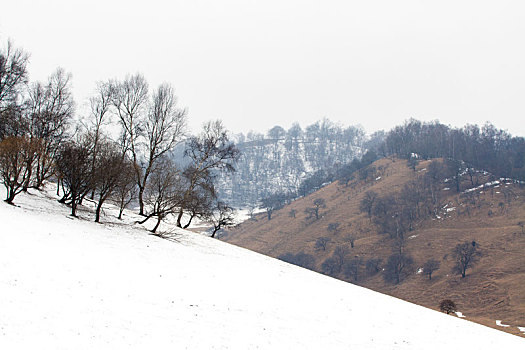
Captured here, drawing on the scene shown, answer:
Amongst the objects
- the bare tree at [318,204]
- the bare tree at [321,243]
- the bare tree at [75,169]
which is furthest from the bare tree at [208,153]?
the bare tree at [318,204]

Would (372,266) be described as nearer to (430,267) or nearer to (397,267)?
(397,267)

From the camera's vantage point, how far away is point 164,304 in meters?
12.5

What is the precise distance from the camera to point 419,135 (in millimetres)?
179375

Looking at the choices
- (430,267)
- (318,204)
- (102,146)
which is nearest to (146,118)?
(102,146)

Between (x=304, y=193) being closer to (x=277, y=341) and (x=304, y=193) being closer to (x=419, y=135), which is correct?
(x=419, y=135)

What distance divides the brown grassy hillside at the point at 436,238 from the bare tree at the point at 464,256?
1.29 m

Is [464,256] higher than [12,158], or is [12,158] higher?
[12,158]

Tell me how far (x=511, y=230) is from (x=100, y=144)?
9877 cm

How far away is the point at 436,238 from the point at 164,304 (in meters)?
102

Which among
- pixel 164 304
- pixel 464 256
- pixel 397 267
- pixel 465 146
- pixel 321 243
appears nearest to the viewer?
pixel 164 304

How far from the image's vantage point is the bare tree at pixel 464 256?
83688mm

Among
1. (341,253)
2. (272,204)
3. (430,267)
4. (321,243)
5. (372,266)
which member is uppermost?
(272,204)

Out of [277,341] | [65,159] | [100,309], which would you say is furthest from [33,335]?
[65,159]

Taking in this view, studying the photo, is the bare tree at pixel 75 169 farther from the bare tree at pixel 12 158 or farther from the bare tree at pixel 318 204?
the bare tree at pixel 318 204
